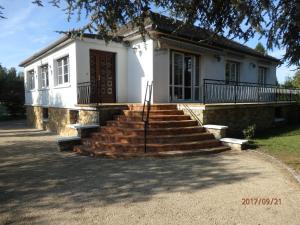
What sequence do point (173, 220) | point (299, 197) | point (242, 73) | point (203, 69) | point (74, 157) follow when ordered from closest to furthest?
1. point (173, 220)
2. point (299, 197)
3. point (74, 157)
4. point (203, 69)
5. point (242, 73)

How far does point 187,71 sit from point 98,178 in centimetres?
855

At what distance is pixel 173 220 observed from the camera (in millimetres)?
3785

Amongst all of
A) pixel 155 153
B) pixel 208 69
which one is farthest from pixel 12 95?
pixel 155 153

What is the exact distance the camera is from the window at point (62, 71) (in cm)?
1314

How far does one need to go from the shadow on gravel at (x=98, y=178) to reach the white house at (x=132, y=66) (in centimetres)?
391

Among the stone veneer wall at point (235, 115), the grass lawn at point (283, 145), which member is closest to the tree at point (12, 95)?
the stone veneer wall at point (235, 115)

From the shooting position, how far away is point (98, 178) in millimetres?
5777

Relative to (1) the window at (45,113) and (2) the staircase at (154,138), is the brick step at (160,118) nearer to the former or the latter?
(2) the staircase at (154,138)

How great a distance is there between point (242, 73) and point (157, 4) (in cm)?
1025

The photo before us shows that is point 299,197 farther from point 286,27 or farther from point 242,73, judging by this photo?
point 242,73

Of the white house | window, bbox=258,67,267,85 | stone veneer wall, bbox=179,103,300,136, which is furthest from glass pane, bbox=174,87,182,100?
window, bbox=258,67,267,85

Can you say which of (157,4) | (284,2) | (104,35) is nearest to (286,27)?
(284,2)

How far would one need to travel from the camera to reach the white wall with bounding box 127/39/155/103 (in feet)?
37.9

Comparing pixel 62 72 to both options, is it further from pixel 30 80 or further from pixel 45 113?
pixel 30 80
